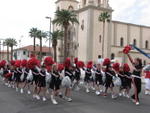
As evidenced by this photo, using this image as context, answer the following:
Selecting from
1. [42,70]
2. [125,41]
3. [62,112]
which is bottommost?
[62,112]

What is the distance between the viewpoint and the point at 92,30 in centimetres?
6116

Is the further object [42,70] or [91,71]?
[91,71]

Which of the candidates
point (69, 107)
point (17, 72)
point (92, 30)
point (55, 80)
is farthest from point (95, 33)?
point (69, 107)

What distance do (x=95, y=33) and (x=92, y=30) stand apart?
1195 millimetres

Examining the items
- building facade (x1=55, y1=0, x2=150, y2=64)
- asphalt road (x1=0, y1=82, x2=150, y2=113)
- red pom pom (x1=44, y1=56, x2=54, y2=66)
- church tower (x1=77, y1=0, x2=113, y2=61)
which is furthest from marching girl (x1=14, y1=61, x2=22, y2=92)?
church tower (x1=77, y1=0, x2=113, y2=61)

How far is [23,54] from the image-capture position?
111m

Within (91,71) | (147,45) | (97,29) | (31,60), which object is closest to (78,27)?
(97,29)

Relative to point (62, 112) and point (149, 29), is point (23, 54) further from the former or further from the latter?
point (62, 112)

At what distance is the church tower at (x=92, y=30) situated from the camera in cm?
6094

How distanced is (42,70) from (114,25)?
2226 inches

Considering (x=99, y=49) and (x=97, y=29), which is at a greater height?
(x=97, y=29)

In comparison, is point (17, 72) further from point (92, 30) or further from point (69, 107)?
point (92, 30)

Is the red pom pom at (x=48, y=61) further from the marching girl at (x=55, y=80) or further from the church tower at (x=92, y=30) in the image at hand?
the church tower at (x=92, y=30)

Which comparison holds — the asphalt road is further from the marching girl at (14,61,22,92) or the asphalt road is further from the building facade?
the building facade
